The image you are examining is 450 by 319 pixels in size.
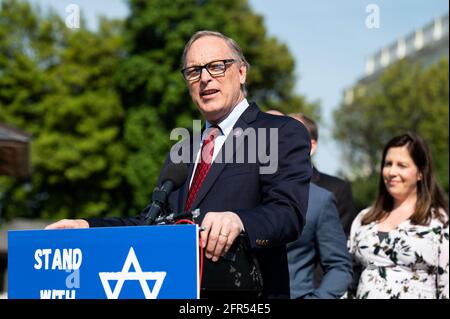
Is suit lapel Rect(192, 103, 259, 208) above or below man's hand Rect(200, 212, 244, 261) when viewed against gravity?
above

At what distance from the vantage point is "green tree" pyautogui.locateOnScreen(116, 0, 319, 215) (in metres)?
33.8

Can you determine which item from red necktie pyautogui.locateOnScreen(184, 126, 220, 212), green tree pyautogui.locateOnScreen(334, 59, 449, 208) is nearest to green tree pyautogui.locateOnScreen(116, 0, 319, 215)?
green tree pyautogui.locateOnScreen(334, 59, 449, 208)

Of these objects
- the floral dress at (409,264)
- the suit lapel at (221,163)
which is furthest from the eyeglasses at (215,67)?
the floral dress at (409,264)

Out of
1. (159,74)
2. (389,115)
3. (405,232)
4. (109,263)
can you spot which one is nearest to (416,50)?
(389,115)

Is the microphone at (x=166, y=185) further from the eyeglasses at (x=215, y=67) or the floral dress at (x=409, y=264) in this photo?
the floral dress at (x=409, y=264)

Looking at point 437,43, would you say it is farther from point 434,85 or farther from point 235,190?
point 235,190

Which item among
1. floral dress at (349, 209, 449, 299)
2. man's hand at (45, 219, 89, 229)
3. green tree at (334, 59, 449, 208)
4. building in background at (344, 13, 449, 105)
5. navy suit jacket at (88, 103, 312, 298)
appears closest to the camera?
navy suit jacket at (88, 103, 312, 298)

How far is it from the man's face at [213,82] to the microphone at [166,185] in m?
0.27

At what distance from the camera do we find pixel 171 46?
114 feet

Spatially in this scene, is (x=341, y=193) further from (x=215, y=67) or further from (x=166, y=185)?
(x=166, y=185)

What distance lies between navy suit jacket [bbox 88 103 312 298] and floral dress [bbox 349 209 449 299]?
222cm

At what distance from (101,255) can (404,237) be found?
117 inches

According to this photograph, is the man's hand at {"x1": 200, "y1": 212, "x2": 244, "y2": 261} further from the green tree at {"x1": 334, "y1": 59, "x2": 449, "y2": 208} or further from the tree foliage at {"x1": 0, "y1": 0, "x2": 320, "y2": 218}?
the green tree at {"x1": 334, "y1": 59, "x2": 449, "y2": 208}

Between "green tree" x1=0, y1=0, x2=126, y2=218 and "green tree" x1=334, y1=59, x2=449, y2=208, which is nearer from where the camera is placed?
"green tree" x1=0, y1=0, x2=126, y2=218
